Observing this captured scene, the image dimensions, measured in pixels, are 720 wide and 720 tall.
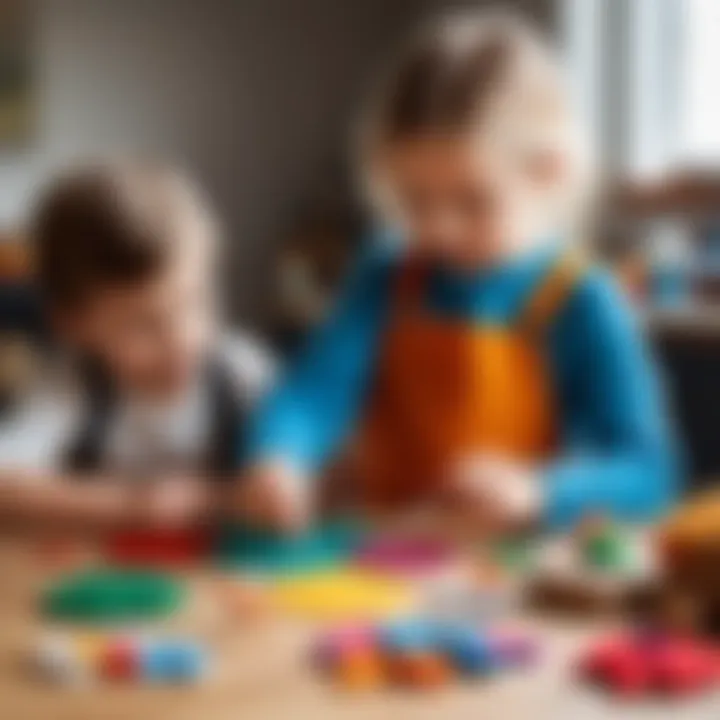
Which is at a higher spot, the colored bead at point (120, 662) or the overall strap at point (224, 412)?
the overall strap at point (224, 412)

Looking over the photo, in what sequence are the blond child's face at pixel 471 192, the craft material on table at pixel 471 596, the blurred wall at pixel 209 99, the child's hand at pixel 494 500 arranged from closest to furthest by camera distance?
the craft material on table at pixel 471 596 < the child's hand at pixel 494 500 < the blond child's face at pixel 471 192 < the blurred wall at pixel 209 99

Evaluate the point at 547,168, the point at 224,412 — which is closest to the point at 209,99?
the point at 224,412

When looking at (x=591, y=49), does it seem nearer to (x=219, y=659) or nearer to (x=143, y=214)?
(x=143, y=214)

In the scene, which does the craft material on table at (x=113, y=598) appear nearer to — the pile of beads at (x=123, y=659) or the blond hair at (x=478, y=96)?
the pile of beads at (x=123, y=659)

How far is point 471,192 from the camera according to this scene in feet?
2.68

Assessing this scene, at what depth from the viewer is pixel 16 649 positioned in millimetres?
554

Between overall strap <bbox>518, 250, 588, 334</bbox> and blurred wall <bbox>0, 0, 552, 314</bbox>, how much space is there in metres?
1.20

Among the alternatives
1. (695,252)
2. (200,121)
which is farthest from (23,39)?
(695,252)

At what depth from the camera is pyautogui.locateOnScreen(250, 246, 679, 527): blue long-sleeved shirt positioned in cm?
79

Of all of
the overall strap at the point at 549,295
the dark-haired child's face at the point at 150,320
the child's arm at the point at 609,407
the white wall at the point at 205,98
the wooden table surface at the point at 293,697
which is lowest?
the wooden table surface at the point at 293,697

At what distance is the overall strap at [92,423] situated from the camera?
96 cm

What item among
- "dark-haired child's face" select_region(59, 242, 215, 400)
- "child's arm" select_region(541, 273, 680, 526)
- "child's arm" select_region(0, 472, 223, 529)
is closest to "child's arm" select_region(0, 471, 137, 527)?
"child's arm" select_region(0, 472, 223, 529)

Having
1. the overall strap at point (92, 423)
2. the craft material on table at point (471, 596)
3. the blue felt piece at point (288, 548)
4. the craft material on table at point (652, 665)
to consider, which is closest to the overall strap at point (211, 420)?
the overall strap at point (92, 423)

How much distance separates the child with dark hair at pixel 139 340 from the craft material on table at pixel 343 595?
181mm
